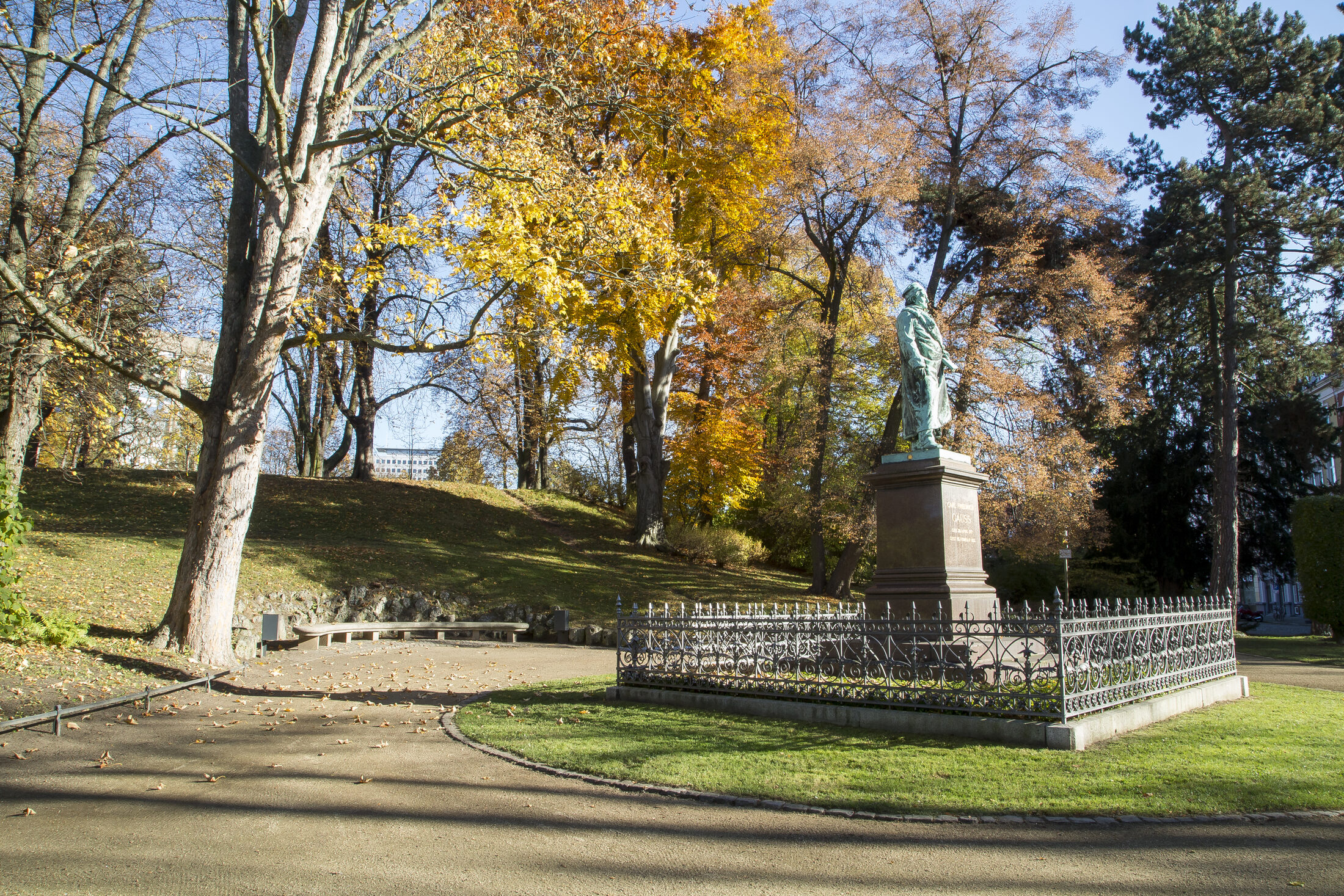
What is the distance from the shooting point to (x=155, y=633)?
36.1 feet

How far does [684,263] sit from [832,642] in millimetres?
10717

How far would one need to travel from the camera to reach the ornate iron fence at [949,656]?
7.29 m

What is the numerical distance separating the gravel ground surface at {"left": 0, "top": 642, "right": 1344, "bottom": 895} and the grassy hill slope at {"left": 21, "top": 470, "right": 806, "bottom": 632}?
22.8 feet

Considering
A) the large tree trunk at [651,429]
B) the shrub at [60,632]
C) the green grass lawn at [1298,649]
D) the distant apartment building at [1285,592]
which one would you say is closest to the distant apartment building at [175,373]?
the shrub at [60,632]

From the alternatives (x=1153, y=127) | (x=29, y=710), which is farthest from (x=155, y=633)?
(x=1153, y=127)

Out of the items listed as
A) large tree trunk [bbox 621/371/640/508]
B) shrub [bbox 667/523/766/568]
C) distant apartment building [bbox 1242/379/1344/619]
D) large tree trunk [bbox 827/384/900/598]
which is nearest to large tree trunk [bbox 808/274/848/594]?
large tree trunk [bbox 827/384/900/598]

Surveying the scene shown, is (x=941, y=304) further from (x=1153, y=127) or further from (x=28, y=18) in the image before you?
(x=28, y=18)

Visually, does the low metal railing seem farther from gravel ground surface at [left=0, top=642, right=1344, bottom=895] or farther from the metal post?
the metal post

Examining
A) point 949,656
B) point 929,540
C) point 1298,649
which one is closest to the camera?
point 949,656

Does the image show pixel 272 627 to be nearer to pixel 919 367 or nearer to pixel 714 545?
pixel 919 367

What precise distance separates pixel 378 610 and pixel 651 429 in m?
10.6

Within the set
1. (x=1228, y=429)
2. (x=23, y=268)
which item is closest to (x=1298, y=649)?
(x=1228, y=429)

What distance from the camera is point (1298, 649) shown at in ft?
64.2

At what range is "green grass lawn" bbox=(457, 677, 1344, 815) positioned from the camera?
5.62m
